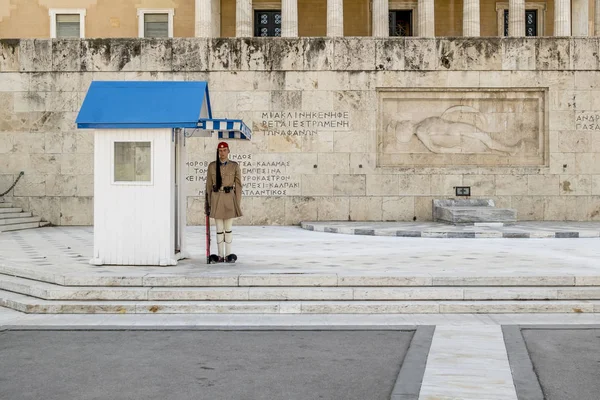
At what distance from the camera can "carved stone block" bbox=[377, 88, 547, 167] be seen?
23719mm

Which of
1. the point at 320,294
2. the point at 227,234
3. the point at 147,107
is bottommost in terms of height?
the point at 320,294

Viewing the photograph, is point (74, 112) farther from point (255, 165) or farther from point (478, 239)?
point (478, 239)

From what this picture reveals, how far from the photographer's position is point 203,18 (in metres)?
38.1

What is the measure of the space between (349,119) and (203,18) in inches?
695

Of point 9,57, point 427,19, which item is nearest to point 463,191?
point 9,57

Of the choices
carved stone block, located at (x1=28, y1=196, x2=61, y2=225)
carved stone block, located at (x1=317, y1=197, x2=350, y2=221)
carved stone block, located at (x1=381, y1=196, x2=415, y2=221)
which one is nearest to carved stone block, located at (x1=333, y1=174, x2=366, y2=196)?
carved stone block, located at (x1=317, y1=197, x2=350, y2=221)

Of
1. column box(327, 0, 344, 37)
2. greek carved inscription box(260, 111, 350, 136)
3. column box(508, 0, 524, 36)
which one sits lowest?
greek carved inscription box(260, 111, 350, 136)

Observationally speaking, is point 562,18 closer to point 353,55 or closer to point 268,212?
point 353,55

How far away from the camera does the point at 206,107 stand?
13703 millimetres

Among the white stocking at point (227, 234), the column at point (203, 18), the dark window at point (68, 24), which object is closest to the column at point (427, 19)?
the column at point (203, 18)

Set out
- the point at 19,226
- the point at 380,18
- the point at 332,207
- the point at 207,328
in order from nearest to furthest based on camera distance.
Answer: the point at 207,328 < the point at 19,226 < the point at 332,207 < the point at 380,18

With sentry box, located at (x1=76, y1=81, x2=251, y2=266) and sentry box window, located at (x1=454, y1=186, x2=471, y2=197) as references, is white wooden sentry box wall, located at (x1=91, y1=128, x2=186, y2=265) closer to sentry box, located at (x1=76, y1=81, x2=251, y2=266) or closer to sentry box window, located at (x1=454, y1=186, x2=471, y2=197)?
sentry box, located at (x1=76, y1=81, x2=251, y2=266)

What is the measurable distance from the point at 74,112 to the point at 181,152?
1166cm

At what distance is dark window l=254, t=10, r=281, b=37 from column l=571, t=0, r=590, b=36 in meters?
18.6
